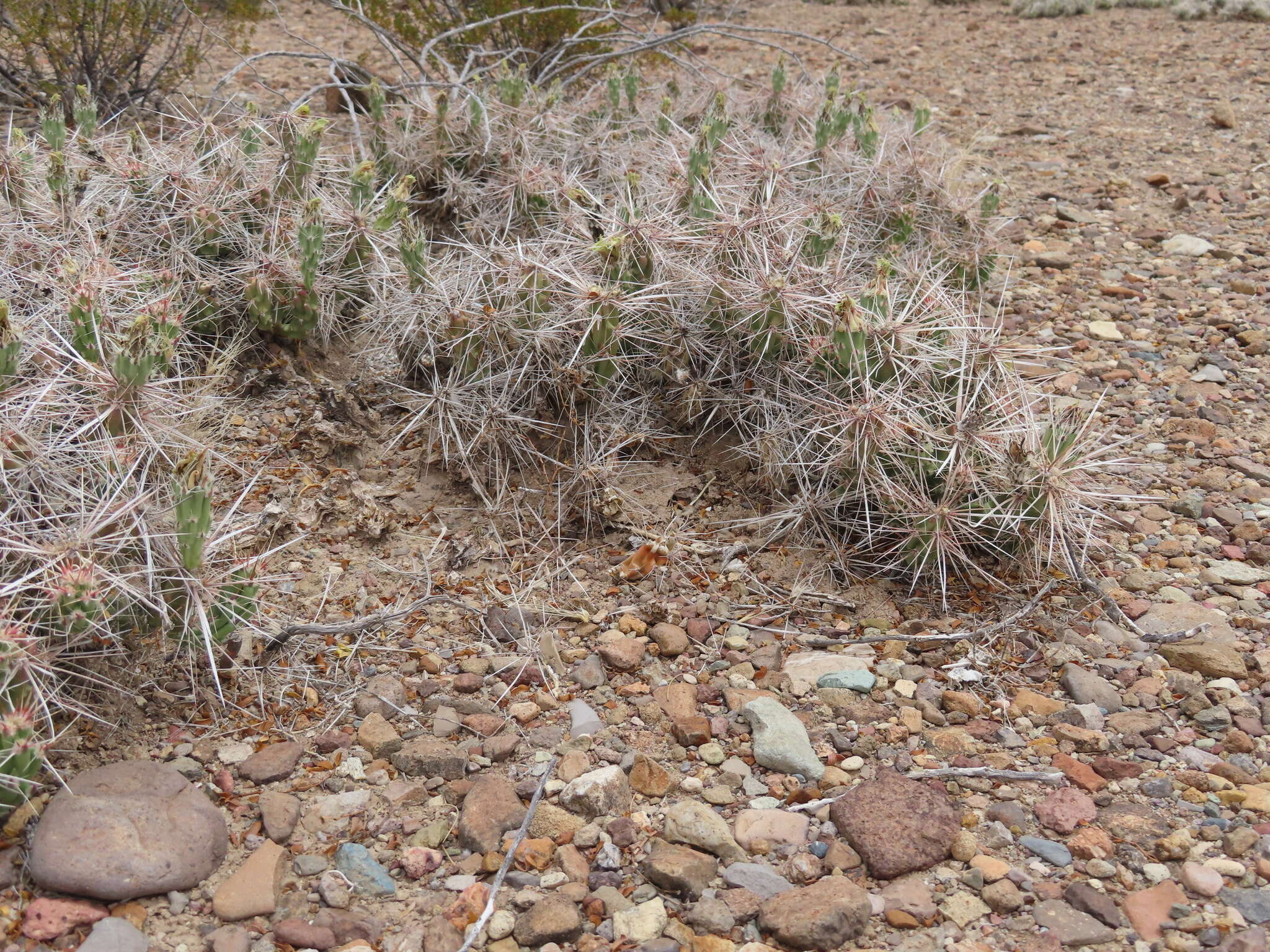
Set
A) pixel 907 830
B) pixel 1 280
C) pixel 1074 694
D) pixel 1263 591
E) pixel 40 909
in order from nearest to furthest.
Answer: pixel 40 909 → pixel 907 830 → pixel 1074 694 → pixel 1263 591 → pixel 1 280

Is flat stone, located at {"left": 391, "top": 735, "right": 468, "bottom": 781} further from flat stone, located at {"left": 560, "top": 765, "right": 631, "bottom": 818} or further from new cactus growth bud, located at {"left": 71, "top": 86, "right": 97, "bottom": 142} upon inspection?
new cactus growth bud, located at {"left": 71, "top": 86, "right": 97, "bottom": 142}

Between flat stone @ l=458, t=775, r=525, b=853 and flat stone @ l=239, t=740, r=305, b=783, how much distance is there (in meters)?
0.45

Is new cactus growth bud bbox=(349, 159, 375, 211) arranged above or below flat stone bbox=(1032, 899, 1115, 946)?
above

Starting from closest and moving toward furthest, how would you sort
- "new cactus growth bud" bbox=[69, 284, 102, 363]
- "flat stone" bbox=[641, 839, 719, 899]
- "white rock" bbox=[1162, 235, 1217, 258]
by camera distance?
"flat stone" bbox=[641, 839, 719, 899]
"new cactus growth bud" bbox=[69, 284, 102, 363]
"white rock" bbox=[1162, 235, 1217, 258]

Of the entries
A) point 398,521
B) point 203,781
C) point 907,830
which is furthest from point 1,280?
point 907,830

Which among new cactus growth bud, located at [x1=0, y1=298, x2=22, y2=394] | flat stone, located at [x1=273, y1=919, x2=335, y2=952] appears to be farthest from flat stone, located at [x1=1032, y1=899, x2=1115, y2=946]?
new cactus growth bud, located at [x1=0, y1=298, x2=22, y2=394]

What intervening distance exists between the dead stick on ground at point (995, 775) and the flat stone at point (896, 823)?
50mm

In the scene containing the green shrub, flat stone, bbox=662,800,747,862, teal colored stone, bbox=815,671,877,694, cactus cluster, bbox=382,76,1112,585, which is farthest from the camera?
the green shrub

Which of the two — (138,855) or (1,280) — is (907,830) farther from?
(1,280)

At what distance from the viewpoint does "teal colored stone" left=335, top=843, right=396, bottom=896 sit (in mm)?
2438

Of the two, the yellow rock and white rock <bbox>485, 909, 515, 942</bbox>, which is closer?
white rock <bbox>485, 909, 515, 942</bbox>

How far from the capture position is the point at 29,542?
2568mm

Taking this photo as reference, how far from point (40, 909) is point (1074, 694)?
2540 mm

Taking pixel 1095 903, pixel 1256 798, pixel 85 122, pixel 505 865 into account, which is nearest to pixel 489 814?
pixel 505 865
